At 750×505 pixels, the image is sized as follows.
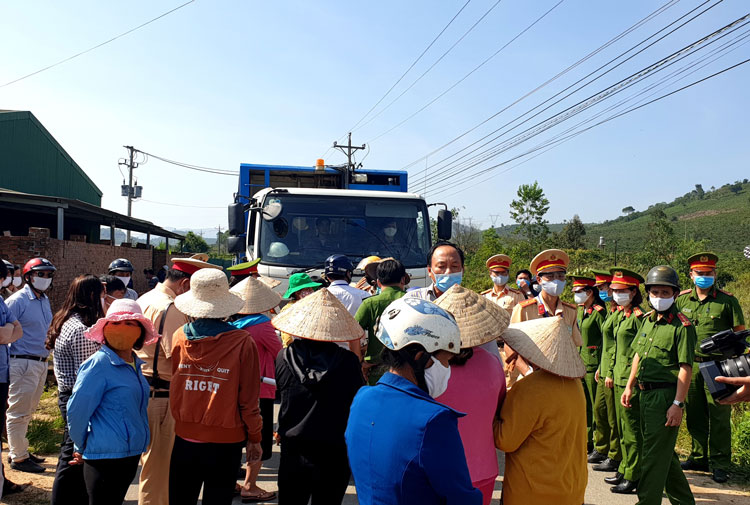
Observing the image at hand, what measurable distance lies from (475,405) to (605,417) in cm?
412

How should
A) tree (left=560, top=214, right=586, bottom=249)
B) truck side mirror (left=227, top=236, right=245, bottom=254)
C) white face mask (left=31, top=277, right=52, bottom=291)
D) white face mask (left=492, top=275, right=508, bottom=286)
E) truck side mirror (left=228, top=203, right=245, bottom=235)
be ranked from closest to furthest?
white face mask (left=31, top=277, right=52, bottom=291)
white face mask (left=492, top=275, right=508, bottom=286)
truck side mirror (left=228, top=203, right=245, bottom=235)
truck side mirror (left=227, top=236, right=245, bottom=254)
tree (left=560, top=214, right=586, bottom=249)

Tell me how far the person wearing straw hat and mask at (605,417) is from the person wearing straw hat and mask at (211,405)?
3.78 meters

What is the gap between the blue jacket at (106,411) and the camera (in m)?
3.24

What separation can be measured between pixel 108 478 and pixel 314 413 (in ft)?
4.39

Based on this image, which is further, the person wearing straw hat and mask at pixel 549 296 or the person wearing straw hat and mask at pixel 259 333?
the person wearing straw hat and mask at pixel 549 296

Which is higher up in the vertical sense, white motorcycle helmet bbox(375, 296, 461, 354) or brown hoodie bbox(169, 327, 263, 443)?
white motorcycle helmet bbox(375, 296, 461, 354)

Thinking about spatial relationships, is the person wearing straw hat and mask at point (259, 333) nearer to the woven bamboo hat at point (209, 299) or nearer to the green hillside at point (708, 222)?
the woven bamboo hat at point (209, 299)

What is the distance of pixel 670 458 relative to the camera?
4.18 metres

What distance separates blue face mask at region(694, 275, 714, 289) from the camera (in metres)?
5.97

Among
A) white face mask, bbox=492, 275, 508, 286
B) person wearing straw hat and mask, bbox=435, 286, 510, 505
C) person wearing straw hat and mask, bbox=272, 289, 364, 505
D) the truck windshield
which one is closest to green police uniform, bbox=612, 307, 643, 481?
white face mask, bbox=492, 275, 508, 286

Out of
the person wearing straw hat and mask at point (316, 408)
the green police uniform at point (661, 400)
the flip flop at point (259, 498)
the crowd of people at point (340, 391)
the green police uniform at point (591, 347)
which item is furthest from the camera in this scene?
the green police uniform at point (591, 347)

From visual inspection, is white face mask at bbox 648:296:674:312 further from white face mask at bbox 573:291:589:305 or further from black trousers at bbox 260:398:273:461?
black trousers at bbox 260:398:273:461

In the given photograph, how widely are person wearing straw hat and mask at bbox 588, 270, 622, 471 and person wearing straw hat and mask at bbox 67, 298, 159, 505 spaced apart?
436 cm

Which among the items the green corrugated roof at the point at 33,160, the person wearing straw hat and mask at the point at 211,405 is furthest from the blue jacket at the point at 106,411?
the green corrugated roof at the point at 33,160
